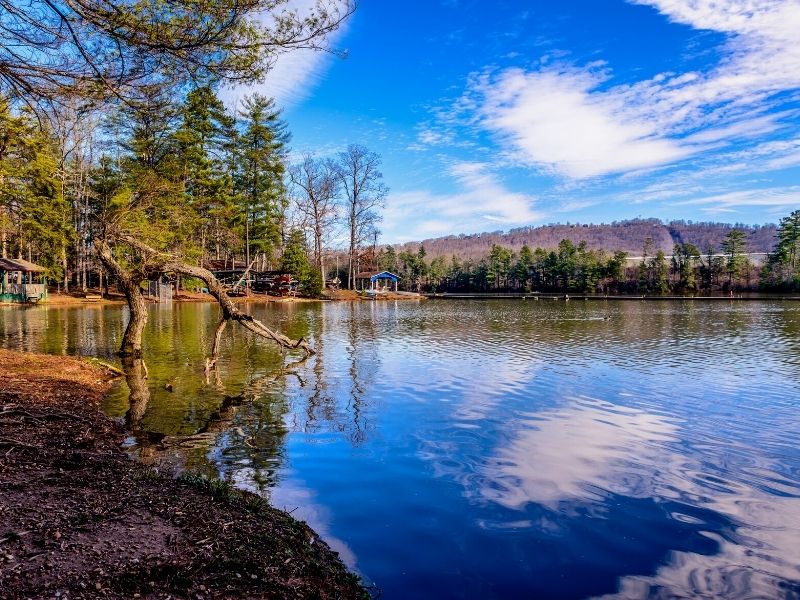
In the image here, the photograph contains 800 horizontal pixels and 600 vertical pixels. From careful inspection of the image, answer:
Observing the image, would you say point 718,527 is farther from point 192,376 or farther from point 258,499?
point 192,376

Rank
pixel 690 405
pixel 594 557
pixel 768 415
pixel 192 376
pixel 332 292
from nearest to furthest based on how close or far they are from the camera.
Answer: pixel 594 557
pixel 768 415
pixel 690 405
pixel 192 376
pixel 332 292

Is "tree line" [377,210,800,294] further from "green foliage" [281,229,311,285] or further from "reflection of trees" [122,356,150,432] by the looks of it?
"reflection of trees" [122,356,150,432]

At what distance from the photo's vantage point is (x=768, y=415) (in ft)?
35.2

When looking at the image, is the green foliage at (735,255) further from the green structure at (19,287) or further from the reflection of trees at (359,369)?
the green structure at (19,287)

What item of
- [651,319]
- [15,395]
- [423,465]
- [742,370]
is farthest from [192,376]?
[651,319]

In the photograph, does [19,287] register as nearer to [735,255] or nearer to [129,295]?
[129,295]

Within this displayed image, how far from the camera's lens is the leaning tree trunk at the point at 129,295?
15.5 m

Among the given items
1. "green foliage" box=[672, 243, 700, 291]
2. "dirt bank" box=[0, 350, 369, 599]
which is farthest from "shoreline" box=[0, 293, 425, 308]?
"green foliage" box=[672, 243, 700, 291]

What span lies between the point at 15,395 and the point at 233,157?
49149mm

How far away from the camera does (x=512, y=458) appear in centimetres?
827

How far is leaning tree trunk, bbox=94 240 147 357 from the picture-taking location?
15.5 m

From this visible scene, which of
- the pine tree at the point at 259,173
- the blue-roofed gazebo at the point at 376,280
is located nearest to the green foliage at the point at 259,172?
the pine tree at the point at 259,173

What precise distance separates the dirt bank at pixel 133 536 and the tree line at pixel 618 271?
79.1m

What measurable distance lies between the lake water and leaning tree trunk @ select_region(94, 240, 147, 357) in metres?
0.97
